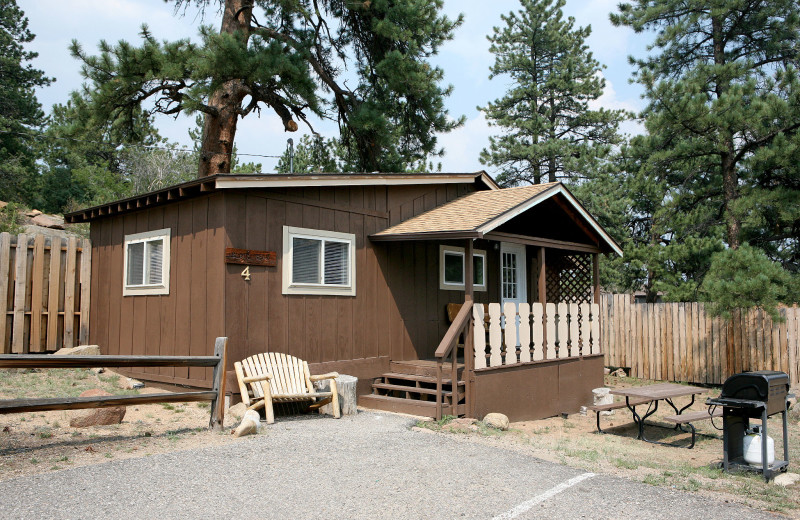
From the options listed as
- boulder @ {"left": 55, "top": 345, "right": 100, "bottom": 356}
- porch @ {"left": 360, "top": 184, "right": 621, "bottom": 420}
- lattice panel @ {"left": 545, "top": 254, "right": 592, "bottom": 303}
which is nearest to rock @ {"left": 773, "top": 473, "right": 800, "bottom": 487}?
porch @ {"left": 360, "top": 184, "right": 621, "bottom": 420}

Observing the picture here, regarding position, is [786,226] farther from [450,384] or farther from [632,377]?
[450,384]

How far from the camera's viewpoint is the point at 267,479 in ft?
17.8

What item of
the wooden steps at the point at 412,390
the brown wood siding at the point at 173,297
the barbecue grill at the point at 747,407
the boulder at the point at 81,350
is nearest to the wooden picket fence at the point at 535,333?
the wooden steps at the point at 412,390

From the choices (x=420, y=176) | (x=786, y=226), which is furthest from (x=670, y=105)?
(x=420, y=176)

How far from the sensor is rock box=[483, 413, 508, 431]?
27.8ft

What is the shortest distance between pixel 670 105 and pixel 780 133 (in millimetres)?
2450

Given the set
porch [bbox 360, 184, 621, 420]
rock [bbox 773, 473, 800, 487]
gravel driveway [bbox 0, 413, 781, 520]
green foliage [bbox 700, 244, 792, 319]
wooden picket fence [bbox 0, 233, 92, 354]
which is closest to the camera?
gravel driveway [bbox 0, 413, 781, 520]

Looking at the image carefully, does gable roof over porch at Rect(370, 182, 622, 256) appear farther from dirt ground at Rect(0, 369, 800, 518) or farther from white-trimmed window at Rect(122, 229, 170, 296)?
white-trimmed window at Rect(122, 229, 170, 296)

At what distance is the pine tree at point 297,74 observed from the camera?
12734mm

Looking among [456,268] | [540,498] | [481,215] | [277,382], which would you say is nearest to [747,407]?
Result: [540,498]

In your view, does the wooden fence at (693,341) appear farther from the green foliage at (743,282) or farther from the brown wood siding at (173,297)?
the brown wood siding at (173,297)

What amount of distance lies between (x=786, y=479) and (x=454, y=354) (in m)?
3.98

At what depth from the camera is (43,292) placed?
10.9 metres

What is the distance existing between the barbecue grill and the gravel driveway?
1.48m
